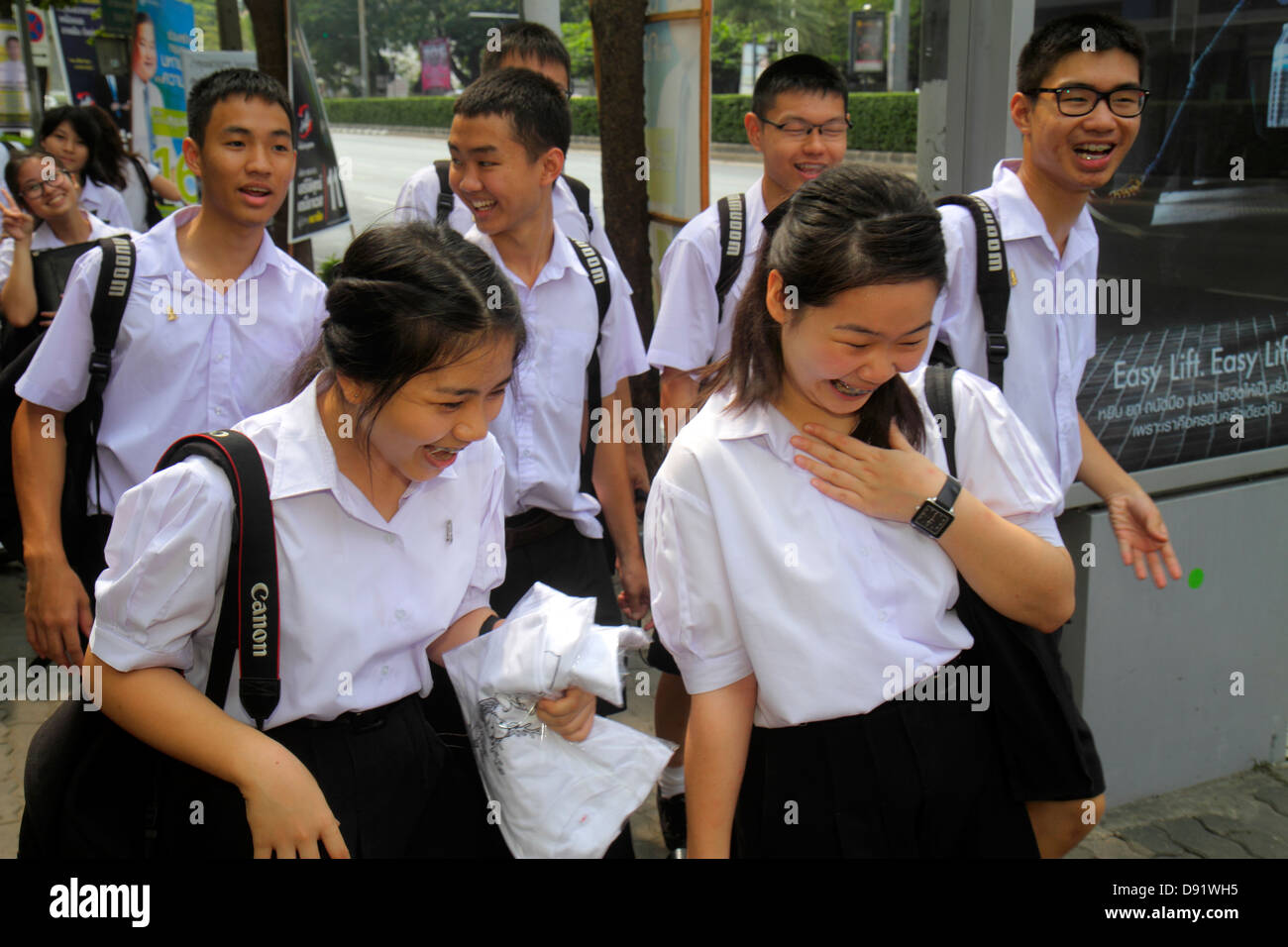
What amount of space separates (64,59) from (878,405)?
10744mm

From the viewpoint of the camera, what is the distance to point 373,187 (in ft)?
73.8

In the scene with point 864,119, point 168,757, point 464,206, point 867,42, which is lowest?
point 168,757

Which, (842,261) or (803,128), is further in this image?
(803,128)

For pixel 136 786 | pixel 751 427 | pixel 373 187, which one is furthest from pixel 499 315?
pixel 373 187

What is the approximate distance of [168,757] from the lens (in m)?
1.67

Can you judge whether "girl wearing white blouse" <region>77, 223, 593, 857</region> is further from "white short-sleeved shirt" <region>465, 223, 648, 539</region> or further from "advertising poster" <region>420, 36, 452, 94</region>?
"advertising poster" <region>420, 36, 452, 94</region>

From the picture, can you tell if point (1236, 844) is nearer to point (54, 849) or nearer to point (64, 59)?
point (54, 849)

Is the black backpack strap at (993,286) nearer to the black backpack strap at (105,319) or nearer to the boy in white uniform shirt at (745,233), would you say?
the boy in white uniform shirt at (745,233)

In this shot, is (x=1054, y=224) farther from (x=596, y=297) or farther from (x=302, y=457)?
(x=302, y=457)

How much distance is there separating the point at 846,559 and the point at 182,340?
1.58 m

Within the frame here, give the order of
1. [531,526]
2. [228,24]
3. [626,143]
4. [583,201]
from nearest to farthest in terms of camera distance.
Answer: [531,526], [583,201], [626,143], [228,24]

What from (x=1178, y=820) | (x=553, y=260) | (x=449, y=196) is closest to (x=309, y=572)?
(x=553, y=260)

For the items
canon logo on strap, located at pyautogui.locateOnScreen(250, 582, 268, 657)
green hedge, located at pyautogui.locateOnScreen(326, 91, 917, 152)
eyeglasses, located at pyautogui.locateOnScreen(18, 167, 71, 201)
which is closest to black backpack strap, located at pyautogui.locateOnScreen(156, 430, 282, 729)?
canon logo on strap, located at pyautogui.locateOnScreen(250, 582, 268, 657)

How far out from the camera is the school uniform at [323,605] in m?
1.58
